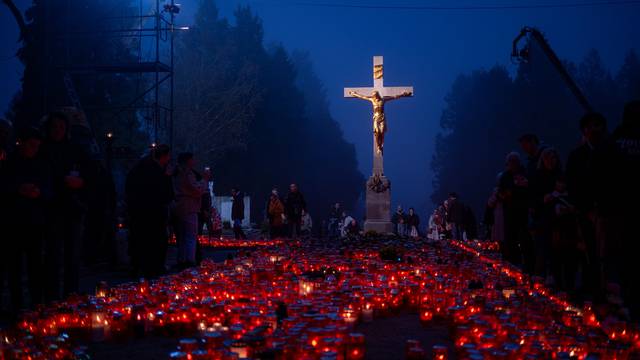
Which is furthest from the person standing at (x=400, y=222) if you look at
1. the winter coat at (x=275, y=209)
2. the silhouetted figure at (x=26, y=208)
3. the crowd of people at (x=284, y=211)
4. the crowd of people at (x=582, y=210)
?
the silhouetted figure at (x=26, y=208)

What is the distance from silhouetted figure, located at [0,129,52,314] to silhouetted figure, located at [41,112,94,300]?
12cm

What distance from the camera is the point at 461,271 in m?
8.20

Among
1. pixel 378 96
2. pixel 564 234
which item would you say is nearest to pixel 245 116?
pixel 378 96

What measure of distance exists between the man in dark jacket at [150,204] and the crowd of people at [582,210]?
4157 mm

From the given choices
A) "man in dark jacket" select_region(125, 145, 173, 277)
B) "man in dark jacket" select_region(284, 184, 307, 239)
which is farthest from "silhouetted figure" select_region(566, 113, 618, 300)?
"man in dark jacket" select_region(284, 184, 307, 239)

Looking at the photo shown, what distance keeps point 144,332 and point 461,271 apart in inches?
173

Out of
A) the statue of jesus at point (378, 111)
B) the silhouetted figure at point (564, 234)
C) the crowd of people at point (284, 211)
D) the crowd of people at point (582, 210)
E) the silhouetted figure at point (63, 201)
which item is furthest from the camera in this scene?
the statue of jesus at point (378, 111)

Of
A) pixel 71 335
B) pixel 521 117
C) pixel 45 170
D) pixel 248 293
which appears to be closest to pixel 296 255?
pixel 248 293

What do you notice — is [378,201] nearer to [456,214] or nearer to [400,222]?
[456,214]

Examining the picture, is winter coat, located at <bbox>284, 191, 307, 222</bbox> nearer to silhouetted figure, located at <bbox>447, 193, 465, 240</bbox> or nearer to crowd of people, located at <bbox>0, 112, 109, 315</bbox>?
silhouetted figure, located at <bbox>447, 193, 465, 240</bbox>

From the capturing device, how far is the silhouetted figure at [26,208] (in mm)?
5625

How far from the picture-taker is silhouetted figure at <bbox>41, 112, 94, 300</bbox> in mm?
5980

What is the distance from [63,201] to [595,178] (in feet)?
14.6

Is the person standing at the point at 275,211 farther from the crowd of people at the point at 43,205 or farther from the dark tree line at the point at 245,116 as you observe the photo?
the dark tree line at the point at 245,116
